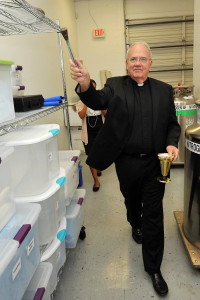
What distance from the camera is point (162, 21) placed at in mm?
5195

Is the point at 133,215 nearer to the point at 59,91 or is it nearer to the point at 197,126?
the point at 197,126

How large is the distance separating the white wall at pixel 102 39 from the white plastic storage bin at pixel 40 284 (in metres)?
4.73

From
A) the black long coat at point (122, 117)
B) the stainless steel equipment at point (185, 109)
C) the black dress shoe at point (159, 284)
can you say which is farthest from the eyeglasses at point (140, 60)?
the stainless steel equipment at point (185, 109)

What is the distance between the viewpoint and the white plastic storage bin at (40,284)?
1.24 meters

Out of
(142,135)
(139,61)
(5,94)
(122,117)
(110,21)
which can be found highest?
(110,21)

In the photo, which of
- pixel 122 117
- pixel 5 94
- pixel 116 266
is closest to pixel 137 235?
pixel 116 266

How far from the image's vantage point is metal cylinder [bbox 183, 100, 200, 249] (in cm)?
174

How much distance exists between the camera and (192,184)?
6.02 ft

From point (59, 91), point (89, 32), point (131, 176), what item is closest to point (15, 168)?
point (131, 176)

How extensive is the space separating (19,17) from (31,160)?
0.92 m

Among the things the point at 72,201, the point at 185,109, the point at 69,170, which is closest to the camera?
the point at 69,170

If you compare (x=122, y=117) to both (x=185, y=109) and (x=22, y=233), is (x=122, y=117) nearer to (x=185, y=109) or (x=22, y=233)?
(x=22, y=233)

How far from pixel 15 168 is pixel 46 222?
365mm

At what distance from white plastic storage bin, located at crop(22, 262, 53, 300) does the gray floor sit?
0.43 m
